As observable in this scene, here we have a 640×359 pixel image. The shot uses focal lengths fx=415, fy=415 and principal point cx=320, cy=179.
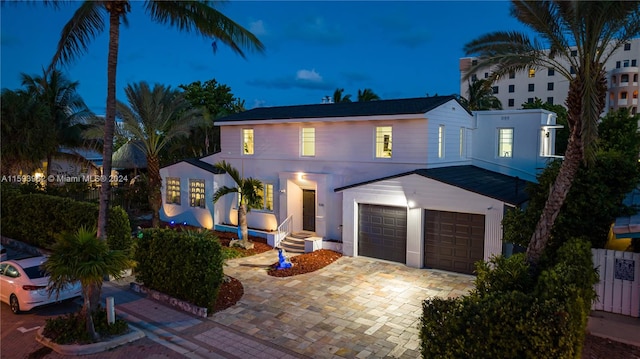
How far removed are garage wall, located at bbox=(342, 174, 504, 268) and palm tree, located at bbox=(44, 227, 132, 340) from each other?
9.77m

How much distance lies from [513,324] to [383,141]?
41.8ft

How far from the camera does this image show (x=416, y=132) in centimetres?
1766

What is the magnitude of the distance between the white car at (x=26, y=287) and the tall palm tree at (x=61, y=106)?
17.5 m

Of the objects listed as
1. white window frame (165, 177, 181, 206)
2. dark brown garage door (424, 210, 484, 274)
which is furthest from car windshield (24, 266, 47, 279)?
dark brown garage door (424, 210, 484, 274)

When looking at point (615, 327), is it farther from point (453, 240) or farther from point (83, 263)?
point (83, 263)

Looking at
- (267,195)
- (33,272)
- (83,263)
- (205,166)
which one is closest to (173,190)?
(205,166)

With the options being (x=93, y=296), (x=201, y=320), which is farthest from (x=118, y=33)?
(x=201, y=320)

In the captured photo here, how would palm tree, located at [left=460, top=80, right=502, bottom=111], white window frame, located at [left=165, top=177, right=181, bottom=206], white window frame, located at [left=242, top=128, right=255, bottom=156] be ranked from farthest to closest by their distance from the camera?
palm tree, located at [left=460, top=80, right=502, bottom=111] → white window frame, located at [left=165, top=177, right=181, bottom=206] → white window frame, located at [left=242, top=128, right=255, bottom=156]

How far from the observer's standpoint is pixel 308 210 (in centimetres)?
2067

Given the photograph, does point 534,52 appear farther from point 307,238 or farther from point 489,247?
point 307,238

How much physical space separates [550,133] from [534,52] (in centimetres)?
1419

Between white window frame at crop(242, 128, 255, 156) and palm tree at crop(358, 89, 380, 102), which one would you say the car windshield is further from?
palm tree at crop(358, 89, 380, 102)

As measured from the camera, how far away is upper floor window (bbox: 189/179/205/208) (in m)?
23.4

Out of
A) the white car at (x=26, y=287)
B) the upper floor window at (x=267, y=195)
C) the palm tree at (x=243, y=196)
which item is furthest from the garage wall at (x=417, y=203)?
the white car at (x=26, y=287)
